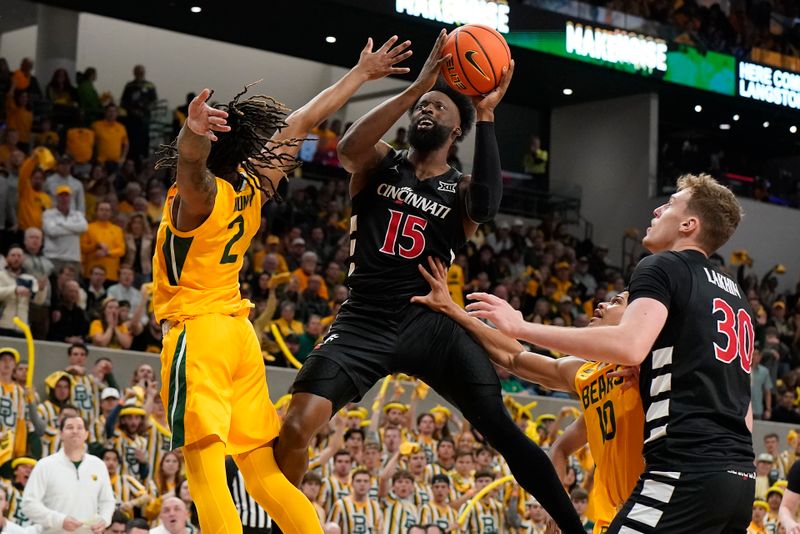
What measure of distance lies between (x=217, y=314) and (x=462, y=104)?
1867mm

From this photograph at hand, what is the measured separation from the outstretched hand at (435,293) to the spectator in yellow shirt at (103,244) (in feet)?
31.2

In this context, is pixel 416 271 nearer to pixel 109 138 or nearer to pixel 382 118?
pixel 382 118

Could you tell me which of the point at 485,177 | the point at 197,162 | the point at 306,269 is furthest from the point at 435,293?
the point at 306,269

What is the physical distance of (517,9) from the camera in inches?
794

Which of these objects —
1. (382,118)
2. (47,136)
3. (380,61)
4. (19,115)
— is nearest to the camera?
(382,118)

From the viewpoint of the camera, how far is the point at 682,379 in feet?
14.9

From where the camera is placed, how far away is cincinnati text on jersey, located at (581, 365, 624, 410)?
5.42 metres

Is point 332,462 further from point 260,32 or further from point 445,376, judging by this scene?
point 260,32

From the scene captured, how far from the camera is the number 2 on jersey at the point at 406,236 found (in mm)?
6078

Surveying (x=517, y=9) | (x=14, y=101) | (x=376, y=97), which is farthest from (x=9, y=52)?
(x=517, y=9)

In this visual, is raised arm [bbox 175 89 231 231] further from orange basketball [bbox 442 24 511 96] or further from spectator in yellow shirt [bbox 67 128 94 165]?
spectator in yellow shirt [bbox 67 128 94 165]

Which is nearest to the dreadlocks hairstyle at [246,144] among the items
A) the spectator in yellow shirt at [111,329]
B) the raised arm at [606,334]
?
the raised arm at [606,334]

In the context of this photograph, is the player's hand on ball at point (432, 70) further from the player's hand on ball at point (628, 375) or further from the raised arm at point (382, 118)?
the player's hand on ball at point (628, 375)

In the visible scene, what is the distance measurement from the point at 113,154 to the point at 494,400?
1279 centimetres
